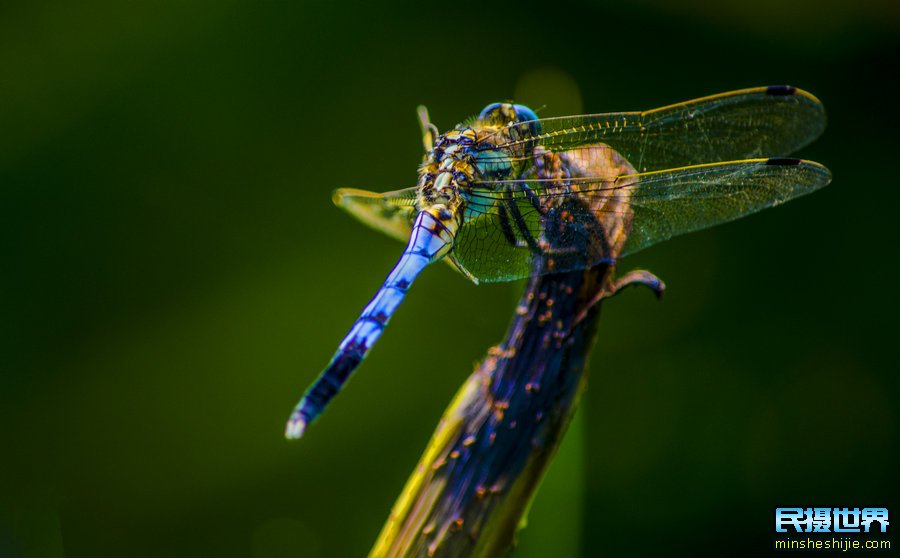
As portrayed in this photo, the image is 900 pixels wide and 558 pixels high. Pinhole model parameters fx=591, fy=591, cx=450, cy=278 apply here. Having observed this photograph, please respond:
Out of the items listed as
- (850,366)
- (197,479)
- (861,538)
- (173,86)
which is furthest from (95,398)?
(850,366)

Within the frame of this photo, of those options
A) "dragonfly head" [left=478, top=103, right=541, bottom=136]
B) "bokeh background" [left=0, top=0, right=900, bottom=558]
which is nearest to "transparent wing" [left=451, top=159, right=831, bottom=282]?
"dragonfly head" [left=478, top=103, right=541, bottom=136]

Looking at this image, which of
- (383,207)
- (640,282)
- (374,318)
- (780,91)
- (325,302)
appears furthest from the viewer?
(325,302)

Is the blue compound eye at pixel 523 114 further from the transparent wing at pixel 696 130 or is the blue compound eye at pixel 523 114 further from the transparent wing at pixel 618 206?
the transparent wing at pixel 618 206

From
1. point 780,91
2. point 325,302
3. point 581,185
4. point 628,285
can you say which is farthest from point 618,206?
point 325,302

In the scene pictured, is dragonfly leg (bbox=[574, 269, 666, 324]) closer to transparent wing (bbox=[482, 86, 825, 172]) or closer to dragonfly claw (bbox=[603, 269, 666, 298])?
dragonfly claw (bbox=[603, 269, 666, 298])

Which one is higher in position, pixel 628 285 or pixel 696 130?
pixel 696 130

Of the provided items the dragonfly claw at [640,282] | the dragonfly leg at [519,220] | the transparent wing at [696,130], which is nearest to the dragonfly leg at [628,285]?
the dragonfly claw at [640,282]

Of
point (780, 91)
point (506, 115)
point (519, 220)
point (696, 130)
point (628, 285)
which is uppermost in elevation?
point (780, 91)

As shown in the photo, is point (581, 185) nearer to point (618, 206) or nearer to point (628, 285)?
point (618, 206)
